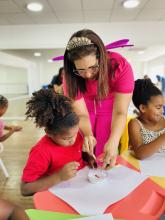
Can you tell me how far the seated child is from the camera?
634 mm

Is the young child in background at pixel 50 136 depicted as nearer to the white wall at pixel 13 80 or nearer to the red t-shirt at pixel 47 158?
the red t-shirt at pixel 47 158

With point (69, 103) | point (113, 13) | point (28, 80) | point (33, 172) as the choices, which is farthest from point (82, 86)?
point (28, 80)

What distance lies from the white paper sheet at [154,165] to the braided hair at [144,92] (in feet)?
1.20

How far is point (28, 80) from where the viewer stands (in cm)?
1080

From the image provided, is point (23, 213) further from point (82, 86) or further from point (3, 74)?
point (3, 74)

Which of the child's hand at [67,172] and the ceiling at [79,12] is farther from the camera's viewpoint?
the ceiling at [79,12]

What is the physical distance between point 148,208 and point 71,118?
0.47 meters

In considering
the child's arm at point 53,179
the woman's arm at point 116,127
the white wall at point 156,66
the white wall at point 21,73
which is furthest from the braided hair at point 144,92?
the white wall at point 21,73

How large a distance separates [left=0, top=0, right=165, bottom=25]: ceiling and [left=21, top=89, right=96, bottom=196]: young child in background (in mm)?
2433

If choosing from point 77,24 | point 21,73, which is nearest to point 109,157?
point 77,24

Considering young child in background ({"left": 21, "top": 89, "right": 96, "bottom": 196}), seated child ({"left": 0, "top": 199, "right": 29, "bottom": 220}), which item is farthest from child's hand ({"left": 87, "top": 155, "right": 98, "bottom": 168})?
seated child ({"left": 0, "top": 199, "right": 29, "bottom": 220})

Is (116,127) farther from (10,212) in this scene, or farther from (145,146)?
(10,212)

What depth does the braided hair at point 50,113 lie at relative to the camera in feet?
3.07

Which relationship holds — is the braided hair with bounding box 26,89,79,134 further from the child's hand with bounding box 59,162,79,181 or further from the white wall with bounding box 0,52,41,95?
the white wall with bounding box 0,52,41,95
